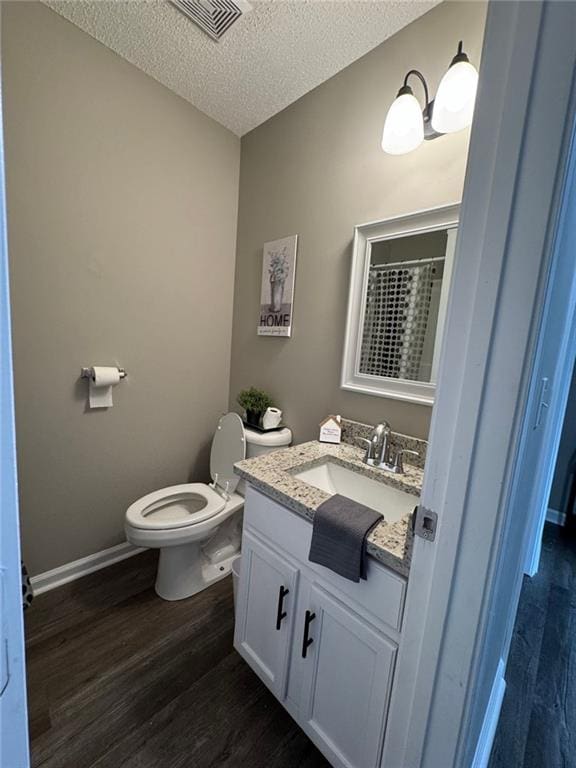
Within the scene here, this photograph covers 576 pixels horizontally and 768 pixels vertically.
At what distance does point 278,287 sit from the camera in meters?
1.87

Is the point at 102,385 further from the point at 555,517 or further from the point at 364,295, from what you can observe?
the point at 555,517

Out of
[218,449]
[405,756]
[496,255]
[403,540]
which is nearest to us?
[496,255]

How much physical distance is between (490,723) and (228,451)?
4.81 ft

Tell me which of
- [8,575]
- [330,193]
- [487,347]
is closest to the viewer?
[8,575]

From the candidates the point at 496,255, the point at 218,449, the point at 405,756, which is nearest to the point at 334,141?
the point at 496,255

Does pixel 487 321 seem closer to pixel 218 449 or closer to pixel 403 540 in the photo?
pixel 403 540

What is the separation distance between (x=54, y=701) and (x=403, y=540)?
1.40 metres

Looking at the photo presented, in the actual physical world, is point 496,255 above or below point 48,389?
above

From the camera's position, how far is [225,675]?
51.3 inches

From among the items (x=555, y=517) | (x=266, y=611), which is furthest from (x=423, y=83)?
(x=555, y=517)

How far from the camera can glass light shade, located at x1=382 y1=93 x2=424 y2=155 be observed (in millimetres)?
1219

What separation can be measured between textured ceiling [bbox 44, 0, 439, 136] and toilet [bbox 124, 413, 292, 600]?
1706 millimetres

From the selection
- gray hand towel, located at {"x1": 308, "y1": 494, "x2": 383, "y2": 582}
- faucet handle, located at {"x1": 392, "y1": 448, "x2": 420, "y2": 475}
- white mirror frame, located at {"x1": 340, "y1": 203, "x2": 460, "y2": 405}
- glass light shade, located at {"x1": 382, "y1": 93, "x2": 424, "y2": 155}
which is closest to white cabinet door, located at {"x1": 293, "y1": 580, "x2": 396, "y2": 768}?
gray hand towel, located at {"x1": 308, "y1": 494, "x2": 383, "y2": 582}

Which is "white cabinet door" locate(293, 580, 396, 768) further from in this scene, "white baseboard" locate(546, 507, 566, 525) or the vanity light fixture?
"white baseboard" locate(546, 507, 566, 525)
